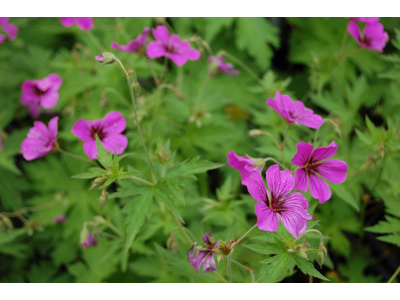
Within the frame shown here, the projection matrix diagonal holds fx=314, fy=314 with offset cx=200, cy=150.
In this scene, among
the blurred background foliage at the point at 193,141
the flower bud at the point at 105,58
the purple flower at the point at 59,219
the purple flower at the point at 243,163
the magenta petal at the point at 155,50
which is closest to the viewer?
the flower bud at the point at 105,58

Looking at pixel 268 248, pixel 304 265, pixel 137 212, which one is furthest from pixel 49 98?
pixel 304 265

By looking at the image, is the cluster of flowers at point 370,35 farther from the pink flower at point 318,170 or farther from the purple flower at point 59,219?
the purple flower at point 59,219

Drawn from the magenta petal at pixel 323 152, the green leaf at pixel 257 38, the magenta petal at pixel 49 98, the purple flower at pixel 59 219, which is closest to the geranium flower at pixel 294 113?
the magenta petal at pixel 323 152

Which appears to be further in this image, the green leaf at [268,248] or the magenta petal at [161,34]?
the magenta petal at [161,34]

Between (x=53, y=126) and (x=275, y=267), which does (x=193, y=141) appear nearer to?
(x=53, y=126)

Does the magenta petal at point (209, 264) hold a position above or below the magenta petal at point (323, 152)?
below

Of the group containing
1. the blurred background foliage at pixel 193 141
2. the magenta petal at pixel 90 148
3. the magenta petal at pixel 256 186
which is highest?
the magenta petal at pixel 256 186

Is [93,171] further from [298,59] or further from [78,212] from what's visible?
[298,59]
